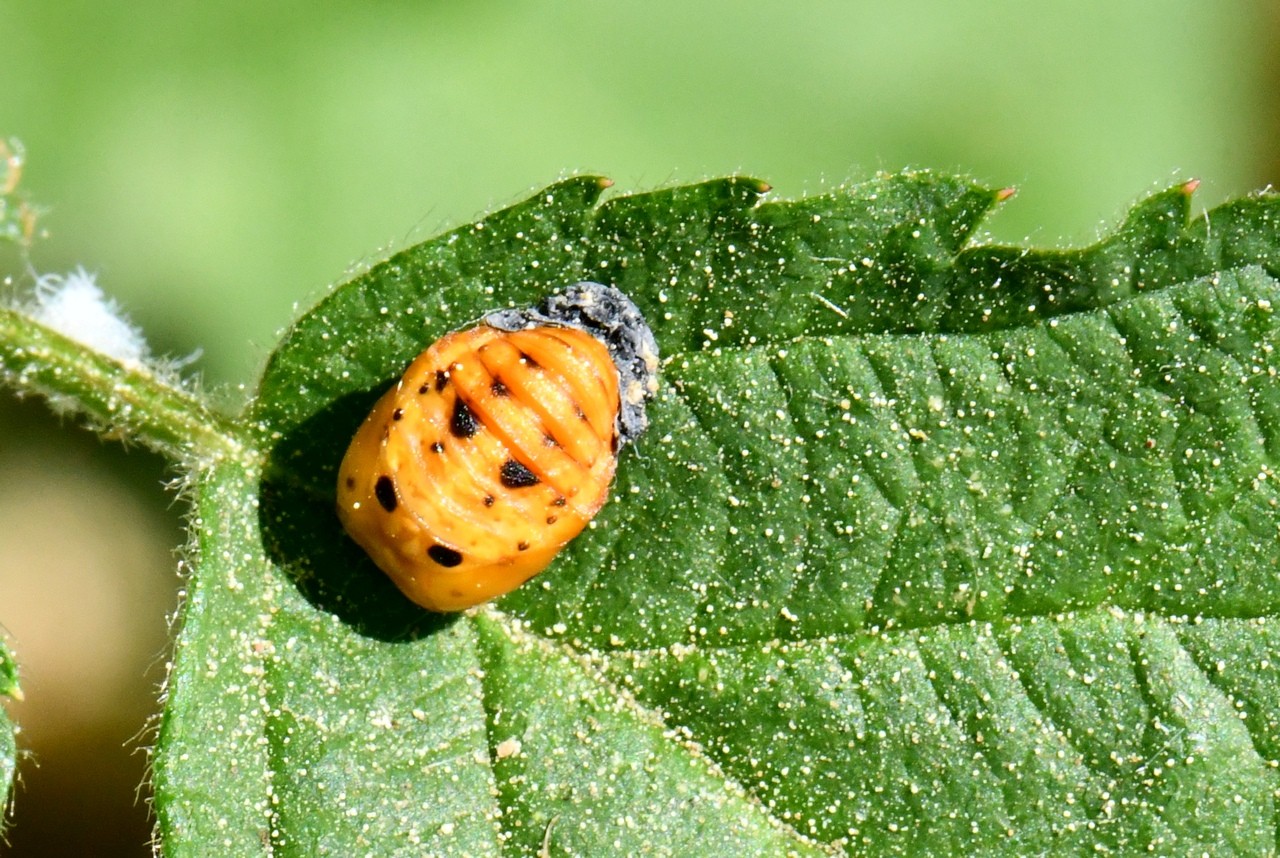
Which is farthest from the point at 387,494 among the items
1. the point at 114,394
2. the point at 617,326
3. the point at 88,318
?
the point at 88,318

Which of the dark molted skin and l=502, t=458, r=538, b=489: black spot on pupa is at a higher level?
the dark molted skin

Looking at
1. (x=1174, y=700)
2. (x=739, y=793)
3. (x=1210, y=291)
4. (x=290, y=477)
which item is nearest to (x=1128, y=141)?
(x=1210, y=291)

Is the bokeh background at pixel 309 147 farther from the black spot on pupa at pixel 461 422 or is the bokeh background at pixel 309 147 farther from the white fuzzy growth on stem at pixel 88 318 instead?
the black spot on pupa at pixel 461 422

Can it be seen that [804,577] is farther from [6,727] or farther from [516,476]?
[6,727]

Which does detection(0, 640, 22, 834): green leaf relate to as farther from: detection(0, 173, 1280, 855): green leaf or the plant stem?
the plant stem

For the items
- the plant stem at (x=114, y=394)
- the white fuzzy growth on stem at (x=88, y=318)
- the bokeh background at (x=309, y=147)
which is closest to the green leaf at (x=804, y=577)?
the plant stem at (x=114, y=394)

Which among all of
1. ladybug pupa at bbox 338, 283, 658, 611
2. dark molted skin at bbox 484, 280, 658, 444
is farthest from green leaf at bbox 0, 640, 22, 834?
dark molted skin at bbox 484, 280, 658, 444
